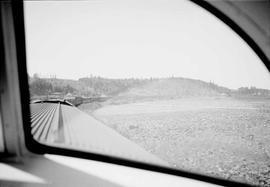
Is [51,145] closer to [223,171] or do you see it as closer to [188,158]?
[223,171]

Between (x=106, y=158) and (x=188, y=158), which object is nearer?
(x=106, y=158)

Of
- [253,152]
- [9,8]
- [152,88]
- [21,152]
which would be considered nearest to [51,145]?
[21,152]

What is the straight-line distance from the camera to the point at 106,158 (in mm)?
2072

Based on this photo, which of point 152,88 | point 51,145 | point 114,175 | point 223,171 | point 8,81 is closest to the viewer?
point 114,175

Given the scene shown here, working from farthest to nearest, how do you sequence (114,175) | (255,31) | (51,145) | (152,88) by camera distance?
1. (152,88)
2. (51,145)
3. (114,175)
4. (255,31)

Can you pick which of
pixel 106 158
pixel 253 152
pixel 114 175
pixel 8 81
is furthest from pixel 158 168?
pixel 253 152

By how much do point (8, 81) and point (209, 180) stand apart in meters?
2.10

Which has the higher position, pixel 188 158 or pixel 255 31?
pixel 255 31

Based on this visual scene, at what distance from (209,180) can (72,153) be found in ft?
4.66

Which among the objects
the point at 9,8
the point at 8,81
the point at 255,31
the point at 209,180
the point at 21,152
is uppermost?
the point at 9,8

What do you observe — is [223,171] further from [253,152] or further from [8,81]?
[8,81]

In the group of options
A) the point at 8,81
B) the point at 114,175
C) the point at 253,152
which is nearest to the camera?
the point at 114,175

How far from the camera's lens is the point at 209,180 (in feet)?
5.46

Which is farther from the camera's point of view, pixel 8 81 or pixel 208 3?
pixel 8 81
